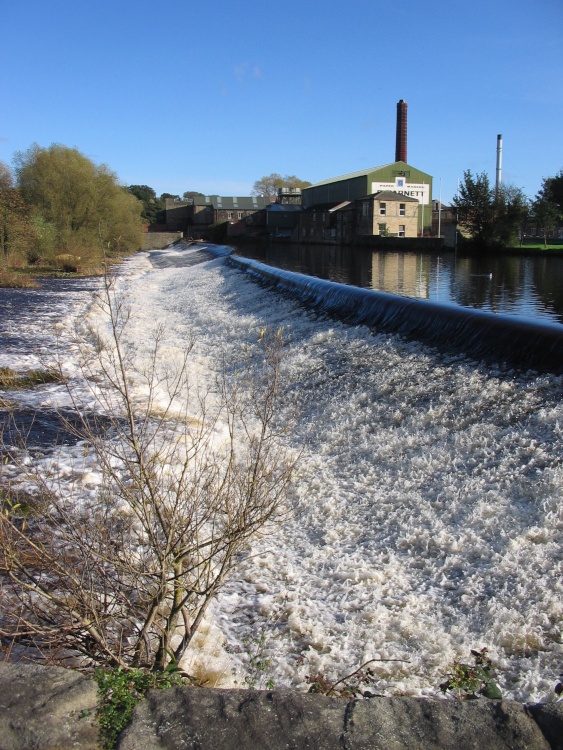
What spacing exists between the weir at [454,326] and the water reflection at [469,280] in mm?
3350

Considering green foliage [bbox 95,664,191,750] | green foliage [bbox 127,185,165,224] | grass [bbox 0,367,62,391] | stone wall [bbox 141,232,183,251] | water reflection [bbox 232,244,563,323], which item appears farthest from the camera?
green foliage [bbox 127,185,165,224]

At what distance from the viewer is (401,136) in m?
54.9

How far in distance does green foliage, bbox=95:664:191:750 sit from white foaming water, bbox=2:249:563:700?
114 centimetres

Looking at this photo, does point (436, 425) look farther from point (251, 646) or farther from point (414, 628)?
point (251, 646)

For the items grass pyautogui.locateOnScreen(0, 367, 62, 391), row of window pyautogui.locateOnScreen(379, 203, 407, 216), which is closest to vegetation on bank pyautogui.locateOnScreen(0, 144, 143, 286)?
grass pyautogui.locateOnScreen(0, 367, 62, 391)

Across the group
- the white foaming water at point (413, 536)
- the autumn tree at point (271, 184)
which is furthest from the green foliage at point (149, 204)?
the white foaming water at point (413, 536)

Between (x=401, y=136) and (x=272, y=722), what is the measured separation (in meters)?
58.3

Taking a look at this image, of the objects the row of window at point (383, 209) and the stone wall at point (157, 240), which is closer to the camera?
the row of window at point (383, 209)

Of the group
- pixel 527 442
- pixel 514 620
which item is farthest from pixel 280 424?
pixel 514 620

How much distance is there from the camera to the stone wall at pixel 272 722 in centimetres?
196

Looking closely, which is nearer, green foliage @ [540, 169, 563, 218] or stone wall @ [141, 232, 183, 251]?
green foliage @ [540, 169, 563, 218]

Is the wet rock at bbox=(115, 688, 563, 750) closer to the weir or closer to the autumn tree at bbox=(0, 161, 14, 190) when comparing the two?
the weir

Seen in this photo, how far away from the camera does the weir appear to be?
696 centimetres

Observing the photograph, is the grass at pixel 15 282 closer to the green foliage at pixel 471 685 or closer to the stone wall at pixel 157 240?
the green foliage at pixel 471 685
